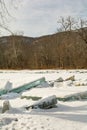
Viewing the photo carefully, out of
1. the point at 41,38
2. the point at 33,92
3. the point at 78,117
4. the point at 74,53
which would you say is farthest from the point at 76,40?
the point at 78,117

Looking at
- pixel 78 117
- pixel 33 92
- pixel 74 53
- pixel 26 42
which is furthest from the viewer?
pixel 26 42

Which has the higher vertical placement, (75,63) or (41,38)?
(41,38)

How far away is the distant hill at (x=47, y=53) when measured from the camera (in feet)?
228

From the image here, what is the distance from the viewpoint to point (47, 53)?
275 ft

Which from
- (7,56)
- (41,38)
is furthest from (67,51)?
(41,38)

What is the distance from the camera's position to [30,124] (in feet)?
28.2

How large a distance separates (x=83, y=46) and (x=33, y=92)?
175 ft

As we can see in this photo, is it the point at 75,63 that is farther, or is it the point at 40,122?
the point at 75,63

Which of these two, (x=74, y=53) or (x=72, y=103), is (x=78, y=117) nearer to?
(x=72, y=103)

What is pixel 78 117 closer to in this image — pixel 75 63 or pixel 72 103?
pixel 72 103

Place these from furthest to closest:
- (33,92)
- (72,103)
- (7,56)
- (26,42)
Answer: (26,42) < (7,56) < (33,92) < (72,103)

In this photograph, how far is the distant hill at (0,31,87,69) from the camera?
228 feet

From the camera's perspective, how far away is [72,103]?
1290cm

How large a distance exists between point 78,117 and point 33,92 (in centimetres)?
580
